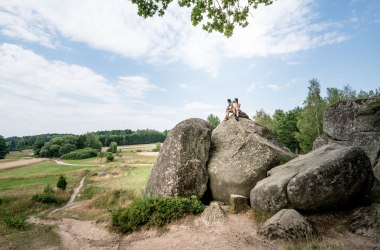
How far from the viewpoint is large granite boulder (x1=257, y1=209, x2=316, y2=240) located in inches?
400

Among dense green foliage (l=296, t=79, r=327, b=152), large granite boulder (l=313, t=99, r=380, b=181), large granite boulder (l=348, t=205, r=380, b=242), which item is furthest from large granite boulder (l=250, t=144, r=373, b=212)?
dense green foliage (l=296, t=79, r=327, b=152)

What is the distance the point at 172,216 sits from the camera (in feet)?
45.4

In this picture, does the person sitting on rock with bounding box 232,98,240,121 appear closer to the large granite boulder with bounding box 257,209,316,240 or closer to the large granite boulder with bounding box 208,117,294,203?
the large granite boulder with bounding box 208,117,294,203

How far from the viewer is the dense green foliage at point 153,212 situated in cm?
1371

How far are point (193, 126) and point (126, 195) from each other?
9668mm

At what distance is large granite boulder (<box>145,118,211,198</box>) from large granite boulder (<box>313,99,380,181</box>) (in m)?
9.95

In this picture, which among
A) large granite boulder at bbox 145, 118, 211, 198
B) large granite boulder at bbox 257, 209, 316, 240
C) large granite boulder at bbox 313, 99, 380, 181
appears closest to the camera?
large granite boulder at bbox 257, 209, 316, 240

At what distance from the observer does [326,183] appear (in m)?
11.0

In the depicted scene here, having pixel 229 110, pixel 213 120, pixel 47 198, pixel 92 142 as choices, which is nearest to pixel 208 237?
pixel 229 110

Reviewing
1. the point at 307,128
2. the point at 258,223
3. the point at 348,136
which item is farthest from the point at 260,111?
the point at 258,223

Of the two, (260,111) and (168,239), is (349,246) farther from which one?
(260,111)

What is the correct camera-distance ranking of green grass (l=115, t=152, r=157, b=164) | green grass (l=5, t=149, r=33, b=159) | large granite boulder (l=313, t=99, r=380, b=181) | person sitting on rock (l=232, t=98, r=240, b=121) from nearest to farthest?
large granite boulder (l=313, t=99, r=380, b=181), person sitting on rock (l=232, t=98, r=240, b=121), green grass (l=115, t=152, r=157, b=164), green grass (l=5, t=149, r=33, b=159)

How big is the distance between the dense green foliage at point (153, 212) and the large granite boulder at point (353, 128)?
40.1 feet

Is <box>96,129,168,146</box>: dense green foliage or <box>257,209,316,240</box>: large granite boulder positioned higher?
<box>96,129,168,146</box>: dense green foliage
